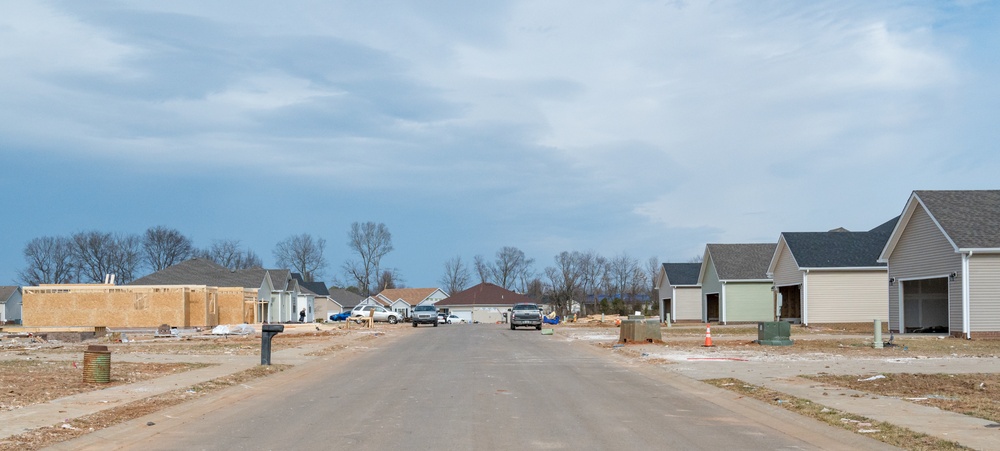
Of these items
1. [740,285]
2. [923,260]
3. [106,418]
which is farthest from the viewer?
[740,285]

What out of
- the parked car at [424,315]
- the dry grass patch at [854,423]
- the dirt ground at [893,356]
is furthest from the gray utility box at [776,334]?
the parked car at [424,315]

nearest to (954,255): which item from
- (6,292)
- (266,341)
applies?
(266,341)

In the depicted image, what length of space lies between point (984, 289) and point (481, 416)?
27.8m

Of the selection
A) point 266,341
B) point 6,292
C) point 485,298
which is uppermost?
point 6,292

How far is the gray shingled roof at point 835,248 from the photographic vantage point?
155 ft

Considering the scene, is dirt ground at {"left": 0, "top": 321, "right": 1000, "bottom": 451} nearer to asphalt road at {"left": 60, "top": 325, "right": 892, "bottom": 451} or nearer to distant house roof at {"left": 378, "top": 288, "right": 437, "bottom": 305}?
asphalt road at {"left": 60, "top": 325, "right": 892, "bottom": 451}

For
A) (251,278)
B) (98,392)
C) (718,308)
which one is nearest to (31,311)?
(251,278)

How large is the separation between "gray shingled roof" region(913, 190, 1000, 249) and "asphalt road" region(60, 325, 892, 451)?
19627mm

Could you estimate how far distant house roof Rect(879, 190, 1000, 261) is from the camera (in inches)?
1281

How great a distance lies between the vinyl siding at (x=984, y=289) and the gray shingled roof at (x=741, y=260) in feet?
83.6

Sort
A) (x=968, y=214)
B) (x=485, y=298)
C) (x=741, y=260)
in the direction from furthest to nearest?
(x=485, y=298) < (x=741, y=260) < (x=968, y=214)

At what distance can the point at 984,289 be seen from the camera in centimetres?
3256

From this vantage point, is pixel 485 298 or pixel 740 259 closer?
pixel 740 259

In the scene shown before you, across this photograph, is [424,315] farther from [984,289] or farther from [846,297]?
[984,289]
